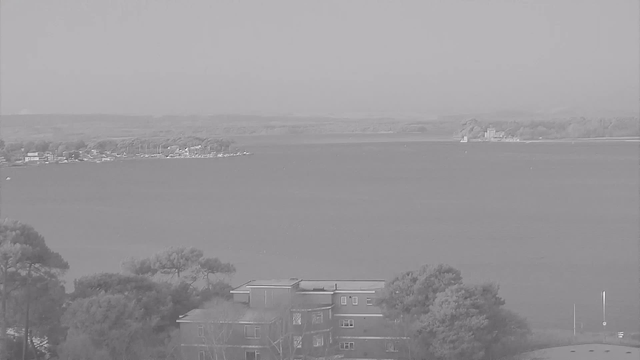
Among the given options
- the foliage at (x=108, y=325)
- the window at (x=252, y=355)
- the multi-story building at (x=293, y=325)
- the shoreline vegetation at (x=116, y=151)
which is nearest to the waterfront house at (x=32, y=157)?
the shoreline vegetation at (x=116, y=151)

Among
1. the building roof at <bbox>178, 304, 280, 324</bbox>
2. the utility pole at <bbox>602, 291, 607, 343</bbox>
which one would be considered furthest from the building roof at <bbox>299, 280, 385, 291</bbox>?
the utility pole at <bbox>602, 291, 607, 343</bbox>

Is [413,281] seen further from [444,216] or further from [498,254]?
[444,216]

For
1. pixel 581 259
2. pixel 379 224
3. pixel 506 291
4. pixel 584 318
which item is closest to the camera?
pixel 584 318

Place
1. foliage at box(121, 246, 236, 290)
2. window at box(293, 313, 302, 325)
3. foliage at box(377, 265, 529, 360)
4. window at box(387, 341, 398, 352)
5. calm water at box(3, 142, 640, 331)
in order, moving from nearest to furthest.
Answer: foliage at box(377, 265, 529, 360) < window at box(293, 313, 302, 325) < window at box(387, 341, 398, 352) < foliage at box(121, 246, 236, 290) < calm water at box(3, 142, 640, 331)

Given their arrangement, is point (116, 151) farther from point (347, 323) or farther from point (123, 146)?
point (347, 323)

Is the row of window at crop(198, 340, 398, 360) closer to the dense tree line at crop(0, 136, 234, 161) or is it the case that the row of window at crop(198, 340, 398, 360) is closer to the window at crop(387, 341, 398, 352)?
the window at crop(387, 341, 398, 352)

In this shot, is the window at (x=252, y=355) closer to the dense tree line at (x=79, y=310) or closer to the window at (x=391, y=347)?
the dense tree line at (x=79, y=310)

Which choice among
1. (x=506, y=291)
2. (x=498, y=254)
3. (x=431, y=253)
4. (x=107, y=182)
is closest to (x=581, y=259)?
(x=498, y=254)
